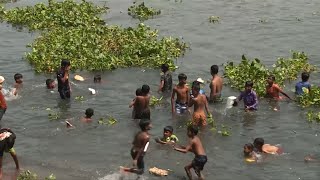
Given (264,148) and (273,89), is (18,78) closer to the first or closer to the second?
(273,89)

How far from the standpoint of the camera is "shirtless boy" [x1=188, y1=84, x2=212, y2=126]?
1516cm

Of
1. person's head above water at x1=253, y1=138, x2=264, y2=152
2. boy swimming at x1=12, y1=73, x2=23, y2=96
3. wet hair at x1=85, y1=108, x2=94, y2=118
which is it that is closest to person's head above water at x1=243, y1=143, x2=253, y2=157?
person's head above water at x1=253, y1=138, x2=264, y2=152

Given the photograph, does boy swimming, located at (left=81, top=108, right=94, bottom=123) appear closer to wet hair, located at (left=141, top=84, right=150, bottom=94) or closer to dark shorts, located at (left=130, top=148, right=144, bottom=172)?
wet hair, located at (left=141, top=84, right=150, bottom=94)

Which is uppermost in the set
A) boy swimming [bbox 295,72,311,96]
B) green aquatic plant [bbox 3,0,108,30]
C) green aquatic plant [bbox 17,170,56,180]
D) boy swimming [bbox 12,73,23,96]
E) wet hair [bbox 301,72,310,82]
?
green aquatic plant [bbox 3,0,108,30]

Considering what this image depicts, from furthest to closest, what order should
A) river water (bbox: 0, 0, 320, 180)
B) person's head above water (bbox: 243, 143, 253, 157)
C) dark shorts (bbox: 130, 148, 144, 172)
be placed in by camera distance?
person's head above water (bbox: 243, 143, 253, 157), river water (bbox: 0, 0, 320, 180), dark shorts (bbox: 130, 148, 144, 172)

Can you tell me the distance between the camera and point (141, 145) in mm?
12047

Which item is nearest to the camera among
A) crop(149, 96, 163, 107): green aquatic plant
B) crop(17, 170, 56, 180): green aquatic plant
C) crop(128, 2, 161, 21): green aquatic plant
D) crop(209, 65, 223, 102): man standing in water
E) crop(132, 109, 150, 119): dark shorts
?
crop(17, 170, 56, 180): green aquatic plant

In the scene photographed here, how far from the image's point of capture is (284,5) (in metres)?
31.1

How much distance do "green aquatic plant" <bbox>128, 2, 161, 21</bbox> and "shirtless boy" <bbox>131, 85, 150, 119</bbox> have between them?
44.5 ft

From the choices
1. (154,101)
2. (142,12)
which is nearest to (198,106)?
(154,101)

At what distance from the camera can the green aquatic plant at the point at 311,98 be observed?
674 inches

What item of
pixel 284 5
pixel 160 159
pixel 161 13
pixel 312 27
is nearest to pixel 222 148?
pixel 160 159

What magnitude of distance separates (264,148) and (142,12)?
16962 mm

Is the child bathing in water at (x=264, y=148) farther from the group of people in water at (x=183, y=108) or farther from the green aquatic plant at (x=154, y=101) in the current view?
the green aquatic plant at (x=154, y=101)
